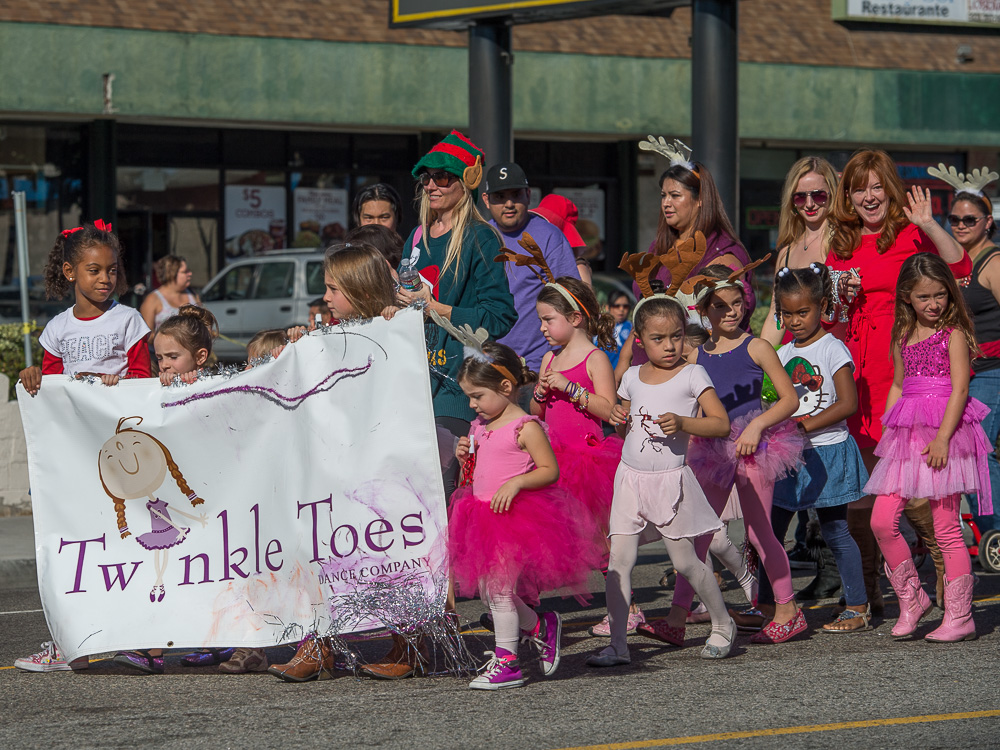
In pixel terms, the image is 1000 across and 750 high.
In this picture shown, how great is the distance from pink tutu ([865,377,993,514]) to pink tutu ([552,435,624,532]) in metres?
1.20

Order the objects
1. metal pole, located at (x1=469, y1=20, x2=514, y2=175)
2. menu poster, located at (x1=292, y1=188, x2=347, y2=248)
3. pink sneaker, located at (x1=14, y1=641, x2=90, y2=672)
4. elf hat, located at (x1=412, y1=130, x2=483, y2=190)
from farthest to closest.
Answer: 1. menu poster, located at (x1=292, y1=188, x2=347, y2=248)
2. metal pole, located at (x1=469, y1=20, x2=514, y2=175)
3. elf hat, located at (x1=412, y1=130, x2=483, y2=190)
4. pink sneaker, located at (x1=14, y1=641, x2=90, y2=672)

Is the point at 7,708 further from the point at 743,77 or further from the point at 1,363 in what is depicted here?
the point at 743,77

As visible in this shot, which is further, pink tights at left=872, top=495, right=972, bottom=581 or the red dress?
the red dress

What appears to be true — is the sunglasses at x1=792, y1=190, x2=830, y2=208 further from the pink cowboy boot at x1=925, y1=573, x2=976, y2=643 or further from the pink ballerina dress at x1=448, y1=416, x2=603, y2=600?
the pink ballerina dress at x1=448, y1=416, x2=603, y2=600

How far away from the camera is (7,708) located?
17.6 ft

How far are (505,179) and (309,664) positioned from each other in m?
2.76

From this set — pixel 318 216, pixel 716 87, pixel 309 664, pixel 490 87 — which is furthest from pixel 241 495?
pixel 318 216

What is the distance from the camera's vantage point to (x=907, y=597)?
253 inches

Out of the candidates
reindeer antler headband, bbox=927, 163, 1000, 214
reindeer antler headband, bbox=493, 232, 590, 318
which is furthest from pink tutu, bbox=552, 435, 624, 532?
reindeer antler headband, bbox=927, 163, 1000, 214

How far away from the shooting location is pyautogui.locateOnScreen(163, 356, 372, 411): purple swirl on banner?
577 centimetres

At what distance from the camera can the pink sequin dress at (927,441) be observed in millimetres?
6406

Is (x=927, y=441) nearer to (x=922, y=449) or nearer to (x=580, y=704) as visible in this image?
(x=922, y=449)

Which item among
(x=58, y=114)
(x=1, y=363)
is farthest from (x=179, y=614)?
(x=58, y=114)

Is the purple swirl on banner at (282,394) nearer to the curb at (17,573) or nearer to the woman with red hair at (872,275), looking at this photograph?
the woman with red hair at (872,275)
